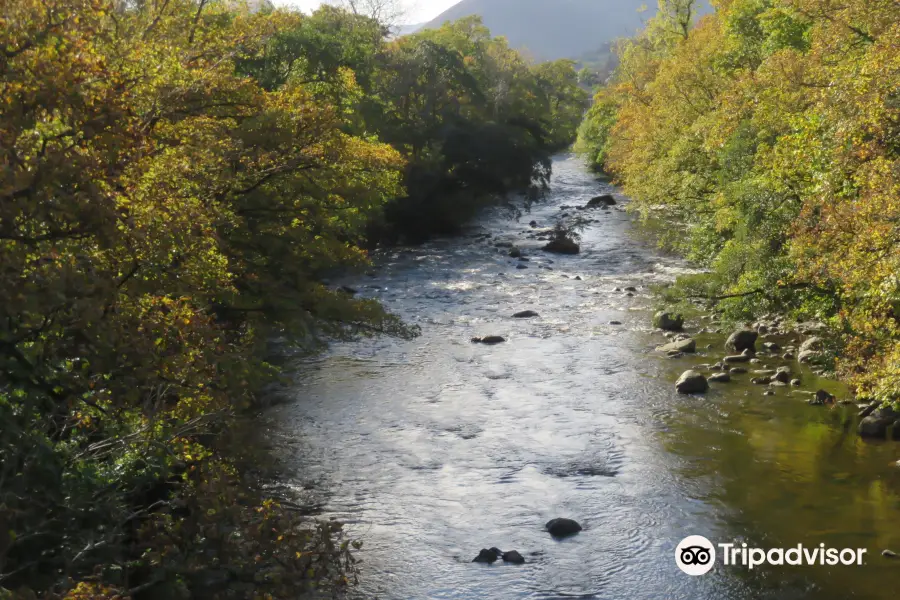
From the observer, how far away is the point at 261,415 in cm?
2020

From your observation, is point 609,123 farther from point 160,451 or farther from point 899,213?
point 160,451

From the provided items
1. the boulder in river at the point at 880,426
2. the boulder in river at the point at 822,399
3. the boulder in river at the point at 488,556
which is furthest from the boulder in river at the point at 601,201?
the boulder in river at the point at 488,556

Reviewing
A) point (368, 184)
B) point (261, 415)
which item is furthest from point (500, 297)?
point (261, 415)

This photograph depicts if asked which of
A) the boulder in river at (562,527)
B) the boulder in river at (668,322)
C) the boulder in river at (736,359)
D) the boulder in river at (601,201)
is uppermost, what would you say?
the boulder in river at (601,201)

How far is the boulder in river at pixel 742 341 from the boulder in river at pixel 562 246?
17419 mm

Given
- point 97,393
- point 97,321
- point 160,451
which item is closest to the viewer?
point 97,321

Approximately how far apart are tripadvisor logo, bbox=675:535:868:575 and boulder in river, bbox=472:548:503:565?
113 inches

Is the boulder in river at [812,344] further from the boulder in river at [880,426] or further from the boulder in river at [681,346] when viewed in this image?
the boulder in river at [880,426]

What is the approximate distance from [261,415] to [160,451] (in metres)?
11.5

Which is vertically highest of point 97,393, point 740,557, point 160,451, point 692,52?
point 692,52

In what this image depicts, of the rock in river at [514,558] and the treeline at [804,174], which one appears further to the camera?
the treeline at [804,174]

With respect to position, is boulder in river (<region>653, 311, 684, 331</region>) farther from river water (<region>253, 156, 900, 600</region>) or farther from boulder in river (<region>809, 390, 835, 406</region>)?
boulder in river (<region>809, 390, 835, 406</region>)

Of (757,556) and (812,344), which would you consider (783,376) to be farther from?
(757,556)

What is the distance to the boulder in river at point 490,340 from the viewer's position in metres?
26.8
